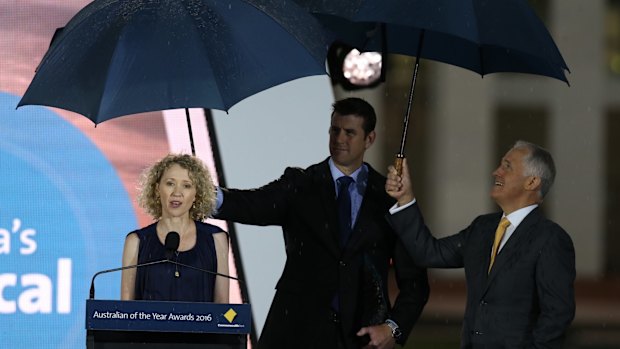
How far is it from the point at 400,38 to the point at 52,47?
162cm

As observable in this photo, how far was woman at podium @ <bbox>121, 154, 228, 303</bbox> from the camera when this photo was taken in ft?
17.3

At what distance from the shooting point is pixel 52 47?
5.41 m

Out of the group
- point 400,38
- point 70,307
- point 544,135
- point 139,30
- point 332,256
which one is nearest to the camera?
point 139,30

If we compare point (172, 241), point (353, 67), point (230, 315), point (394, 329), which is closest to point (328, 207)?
point (394, 329)

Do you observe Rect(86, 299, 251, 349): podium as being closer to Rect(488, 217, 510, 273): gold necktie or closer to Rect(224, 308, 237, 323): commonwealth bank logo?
Rect(224, 308, 237, 323): commonwealth bank logo

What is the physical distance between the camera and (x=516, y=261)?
5367mm

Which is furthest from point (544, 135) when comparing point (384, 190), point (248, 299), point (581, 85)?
point (384, 190)

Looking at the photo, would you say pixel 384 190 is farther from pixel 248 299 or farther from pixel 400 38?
pixel 248 299

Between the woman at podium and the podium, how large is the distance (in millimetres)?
511

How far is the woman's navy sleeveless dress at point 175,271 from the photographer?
5242 millimetres

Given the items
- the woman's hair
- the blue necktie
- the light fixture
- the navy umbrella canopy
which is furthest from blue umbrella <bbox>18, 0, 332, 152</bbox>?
the light fixture

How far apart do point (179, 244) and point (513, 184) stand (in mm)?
1315

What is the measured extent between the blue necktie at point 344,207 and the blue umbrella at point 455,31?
313 mm

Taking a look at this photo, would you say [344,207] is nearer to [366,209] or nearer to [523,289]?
[366,209]
